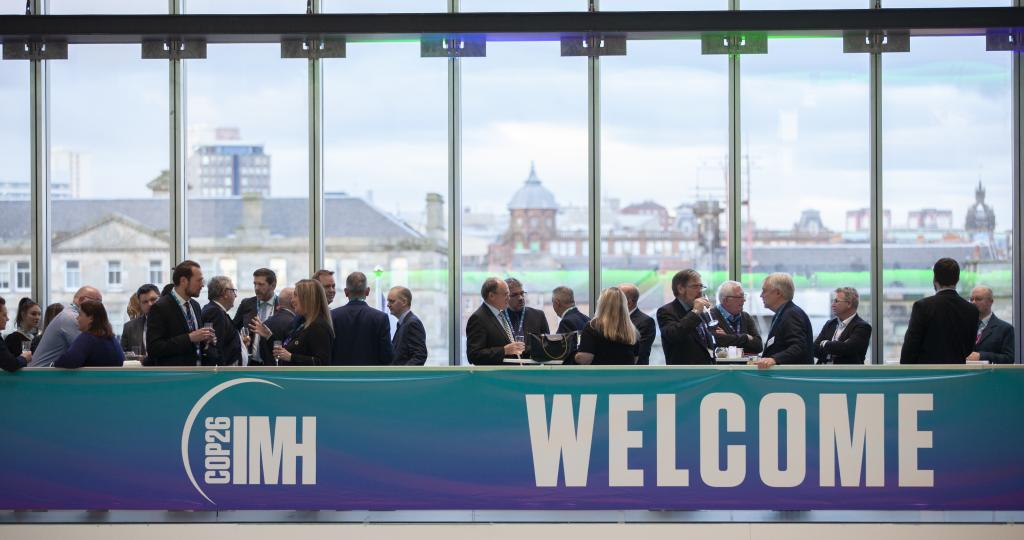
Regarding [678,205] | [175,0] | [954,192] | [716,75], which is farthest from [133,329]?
[954,192]

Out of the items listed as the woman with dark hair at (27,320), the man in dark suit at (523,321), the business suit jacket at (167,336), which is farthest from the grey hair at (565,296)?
the woman with dark hair at (27,320)

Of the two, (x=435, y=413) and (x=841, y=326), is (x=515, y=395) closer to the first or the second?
(x=435, y=413)

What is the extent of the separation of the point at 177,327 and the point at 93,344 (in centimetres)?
58

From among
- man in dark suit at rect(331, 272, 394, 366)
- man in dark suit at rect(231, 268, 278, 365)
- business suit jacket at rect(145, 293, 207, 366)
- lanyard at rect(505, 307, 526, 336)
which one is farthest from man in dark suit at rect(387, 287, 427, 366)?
business suit jacket at rect(145, 293, 207, 366)

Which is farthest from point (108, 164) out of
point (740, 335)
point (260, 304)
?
point (740, 335)

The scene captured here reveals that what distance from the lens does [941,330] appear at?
681cm

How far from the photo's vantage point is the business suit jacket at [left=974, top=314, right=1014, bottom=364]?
822cm

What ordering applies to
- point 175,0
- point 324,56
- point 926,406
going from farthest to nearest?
point 175,0 < point 324,56 < point 926,406

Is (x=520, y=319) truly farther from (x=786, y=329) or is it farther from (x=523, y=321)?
(x=786, y=329)

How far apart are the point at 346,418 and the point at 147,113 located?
5353 mm

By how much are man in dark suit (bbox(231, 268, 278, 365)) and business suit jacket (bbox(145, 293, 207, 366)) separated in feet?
3.42

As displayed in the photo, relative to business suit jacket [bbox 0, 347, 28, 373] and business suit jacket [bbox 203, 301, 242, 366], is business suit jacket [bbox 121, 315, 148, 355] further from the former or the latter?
business suit jacket [bbox 0, 347, 28, 373]

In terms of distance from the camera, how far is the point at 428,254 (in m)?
10.3

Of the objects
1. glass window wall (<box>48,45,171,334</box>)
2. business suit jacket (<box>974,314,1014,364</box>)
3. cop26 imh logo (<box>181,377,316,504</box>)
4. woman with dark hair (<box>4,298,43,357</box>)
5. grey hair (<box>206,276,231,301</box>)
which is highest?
glass window wall (<box>48,45,171,334</box>)
